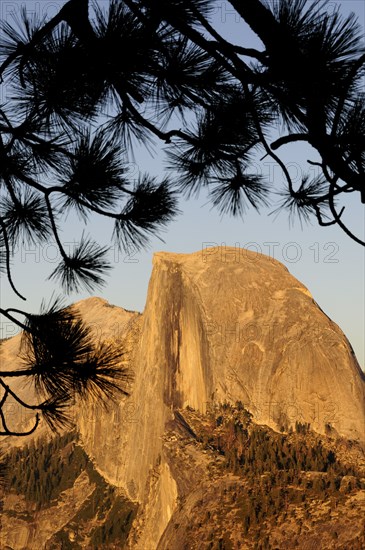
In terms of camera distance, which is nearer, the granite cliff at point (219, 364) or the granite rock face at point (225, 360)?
the granite cliff at point (219, 364)

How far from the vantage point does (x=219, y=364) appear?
85.4m

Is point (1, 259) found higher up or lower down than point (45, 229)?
lower down

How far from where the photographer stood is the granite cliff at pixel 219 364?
80062 mm

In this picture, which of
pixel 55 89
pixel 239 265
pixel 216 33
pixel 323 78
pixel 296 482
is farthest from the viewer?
pixel 239 265

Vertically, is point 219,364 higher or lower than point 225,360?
lower

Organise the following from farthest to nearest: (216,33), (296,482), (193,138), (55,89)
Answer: (296,482) → (193,138) → (55,89) → (216,33)

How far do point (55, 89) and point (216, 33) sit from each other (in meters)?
1.11

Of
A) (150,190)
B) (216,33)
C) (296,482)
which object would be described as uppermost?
(216,33)

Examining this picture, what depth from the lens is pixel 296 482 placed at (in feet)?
205

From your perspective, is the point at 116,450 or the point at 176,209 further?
the point at 116,450

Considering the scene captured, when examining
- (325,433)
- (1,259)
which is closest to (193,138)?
(1,259)

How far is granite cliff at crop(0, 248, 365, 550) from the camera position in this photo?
263ft

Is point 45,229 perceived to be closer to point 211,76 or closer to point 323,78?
point 211,76

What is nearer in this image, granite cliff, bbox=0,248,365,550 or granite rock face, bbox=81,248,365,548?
granite cliff, bbox=0,248,365,550
